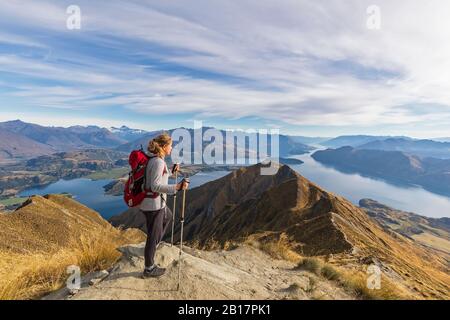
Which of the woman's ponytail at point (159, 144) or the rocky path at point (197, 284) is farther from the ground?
the woman's ponytail at point (159, 144)

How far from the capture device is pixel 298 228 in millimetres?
31344

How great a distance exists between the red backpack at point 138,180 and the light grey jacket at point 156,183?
3.7 inches

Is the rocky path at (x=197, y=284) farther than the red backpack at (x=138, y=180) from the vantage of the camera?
No

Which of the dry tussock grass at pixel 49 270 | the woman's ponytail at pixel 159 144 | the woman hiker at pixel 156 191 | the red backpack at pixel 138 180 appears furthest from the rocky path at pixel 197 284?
the woman's ponytail at pixel 159 144

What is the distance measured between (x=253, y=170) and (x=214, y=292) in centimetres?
11887

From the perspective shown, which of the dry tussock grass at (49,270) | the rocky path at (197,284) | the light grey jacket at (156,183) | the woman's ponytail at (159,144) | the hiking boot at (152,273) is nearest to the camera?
the rocky path at (197,284)

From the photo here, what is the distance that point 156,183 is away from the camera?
20.2ft

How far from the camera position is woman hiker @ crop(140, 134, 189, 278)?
6.17 metres

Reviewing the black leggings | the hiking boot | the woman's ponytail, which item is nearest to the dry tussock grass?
the hiking boot

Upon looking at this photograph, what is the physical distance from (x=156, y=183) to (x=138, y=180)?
476 mm

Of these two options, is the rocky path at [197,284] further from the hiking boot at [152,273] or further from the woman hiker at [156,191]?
the woman hiker at [156,191]

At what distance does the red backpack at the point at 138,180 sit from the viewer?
20.8 ft
